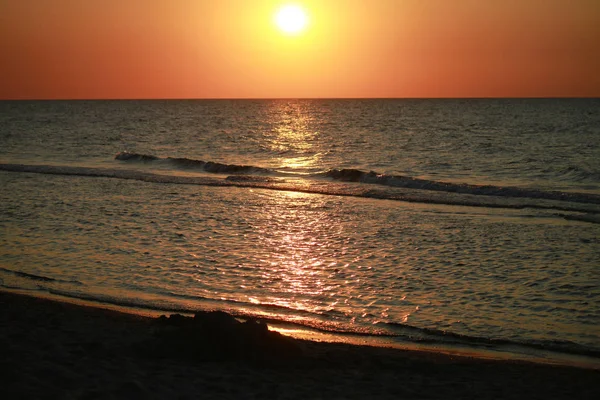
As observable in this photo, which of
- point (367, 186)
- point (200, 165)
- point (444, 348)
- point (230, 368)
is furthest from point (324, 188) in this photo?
point (230, 368)

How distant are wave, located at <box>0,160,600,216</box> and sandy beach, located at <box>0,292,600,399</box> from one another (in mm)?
12644

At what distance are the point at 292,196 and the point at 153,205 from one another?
224 inches

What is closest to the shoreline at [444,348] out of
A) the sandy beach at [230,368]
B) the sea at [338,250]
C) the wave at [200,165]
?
the sea at [338,250]

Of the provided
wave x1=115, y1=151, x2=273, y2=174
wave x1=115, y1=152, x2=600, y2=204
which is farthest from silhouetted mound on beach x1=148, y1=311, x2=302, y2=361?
wave x1=115, y1=151, x2=273, y2=174

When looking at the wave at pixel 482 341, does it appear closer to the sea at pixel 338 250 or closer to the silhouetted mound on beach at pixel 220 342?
the sea at pixel 338 250

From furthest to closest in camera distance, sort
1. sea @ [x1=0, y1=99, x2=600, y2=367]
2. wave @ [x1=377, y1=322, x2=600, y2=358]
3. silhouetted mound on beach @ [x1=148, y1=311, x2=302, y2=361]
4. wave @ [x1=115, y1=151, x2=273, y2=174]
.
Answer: wave @ [x1=115, y1=151, x2=273, y2=174]
sea @ [x1=0, y1=99, x2=600, y2=367]
wave @ [x1=377, y1=322, x2=600, y2=358]
silhouetted mound on beach @ [x1=148, y1=311, x2=302, y2=361]

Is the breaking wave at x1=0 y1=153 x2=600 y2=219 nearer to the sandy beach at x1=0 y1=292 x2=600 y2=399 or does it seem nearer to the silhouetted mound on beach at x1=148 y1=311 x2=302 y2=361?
the sandy beach at x1=0 y1=292 x2=600 y2=399

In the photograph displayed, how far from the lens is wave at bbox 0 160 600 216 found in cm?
2305

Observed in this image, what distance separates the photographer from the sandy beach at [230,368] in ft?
23.6

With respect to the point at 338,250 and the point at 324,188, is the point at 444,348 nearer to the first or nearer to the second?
the point at 338,250

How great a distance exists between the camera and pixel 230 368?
794 centimetres

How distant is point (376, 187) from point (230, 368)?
807 inches

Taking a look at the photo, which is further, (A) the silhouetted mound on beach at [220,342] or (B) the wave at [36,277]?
(B) the wave at [36,277]

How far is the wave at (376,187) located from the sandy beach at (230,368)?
41.5ft
